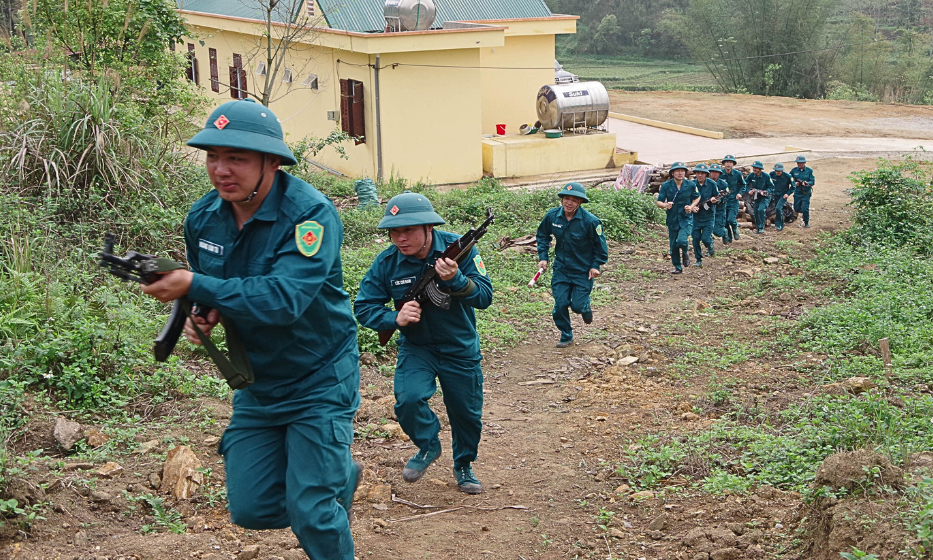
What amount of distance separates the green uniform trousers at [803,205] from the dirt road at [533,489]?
27.7 feet

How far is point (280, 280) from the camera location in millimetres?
3166

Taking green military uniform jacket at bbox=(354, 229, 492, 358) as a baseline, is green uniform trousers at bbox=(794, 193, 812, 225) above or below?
below

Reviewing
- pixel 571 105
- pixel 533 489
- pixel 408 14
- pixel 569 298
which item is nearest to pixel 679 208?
pixel 569 298

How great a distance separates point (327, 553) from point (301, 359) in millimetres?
810

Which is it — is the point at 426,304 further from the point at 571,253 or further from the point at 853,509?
the point at 571,253

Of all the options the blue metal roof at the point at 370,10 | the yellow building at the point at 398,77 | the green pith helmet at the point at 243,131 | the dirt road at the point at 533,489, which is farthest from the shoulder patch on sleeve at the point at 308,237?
the blue metal roof at the point at 370,10

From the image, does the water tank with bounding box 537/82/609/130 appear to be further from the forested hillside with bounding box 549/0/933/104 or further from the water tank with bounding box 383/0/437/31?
the forested hillside with bounding box 549/0/933/104

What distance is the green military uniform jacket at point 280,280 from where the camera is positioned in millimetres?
3133

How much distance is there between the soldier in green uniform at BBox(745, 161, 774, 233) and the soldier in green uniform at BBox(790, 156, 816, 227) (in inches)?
24.4

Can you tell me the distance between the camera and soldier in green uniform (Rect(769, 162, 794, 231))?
55.6ft

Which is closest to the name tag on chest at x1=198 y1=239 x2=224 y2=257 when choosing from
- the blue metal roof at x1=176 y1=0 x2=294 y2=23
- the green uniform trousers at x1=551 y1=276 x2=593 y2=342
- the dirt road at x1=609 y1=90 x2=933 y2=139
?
the green uniform trousers at x1=551 y1=276 x2=593 y2=342

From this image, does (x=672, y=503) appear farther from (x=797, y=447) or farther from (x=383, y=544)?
(x=383, y=544)

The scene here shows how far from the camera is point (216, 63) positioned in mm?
26203

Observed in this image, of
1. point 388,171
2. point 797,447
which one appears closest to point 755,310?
point 797,447
